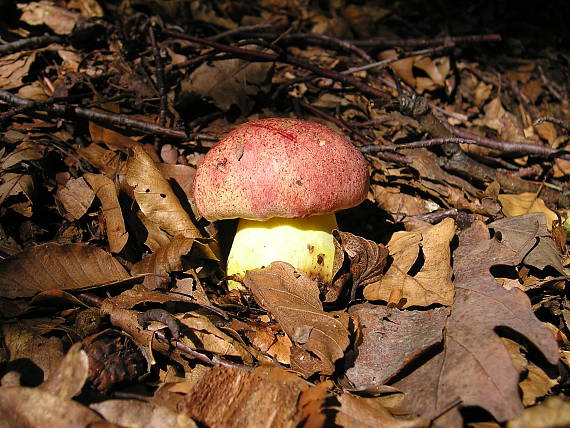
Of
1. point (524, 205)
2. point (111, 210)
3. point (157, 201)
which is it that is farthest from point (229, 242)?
point (524, 205)

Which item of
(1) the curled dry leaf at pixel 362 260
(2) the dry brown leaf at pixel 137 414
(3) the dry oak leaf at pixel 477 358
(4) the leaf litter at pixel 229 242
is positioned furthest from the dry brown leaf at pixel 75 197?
(3) the dry oak leaf at pixel 477 358

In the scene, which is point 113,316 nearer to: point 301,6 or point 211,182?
point 211,182

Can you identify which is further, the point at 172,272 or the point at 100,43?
the point at 100,43

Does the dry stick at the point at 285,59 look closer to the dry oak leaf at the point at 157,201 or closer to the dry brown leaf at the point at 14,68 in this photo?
the dry brown leaf at the point at 14,68

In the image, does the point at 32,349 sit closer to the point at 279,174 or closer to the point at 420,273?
the point at 279,174

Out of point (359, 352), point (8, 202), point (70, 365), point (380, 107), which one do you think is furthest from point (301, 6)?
point (70, 365)

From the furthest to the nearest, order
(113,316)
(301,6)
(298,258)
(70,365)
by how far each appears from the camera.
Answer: (301,6)
(298,258)
(113,316)
(70,365)

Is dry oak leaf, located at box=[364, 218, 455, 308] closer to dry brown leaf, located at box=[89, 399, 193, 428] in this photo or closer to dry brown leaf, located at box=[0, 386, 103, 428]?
dry brown leaf, located at box=[89, 399, 193, 428]
